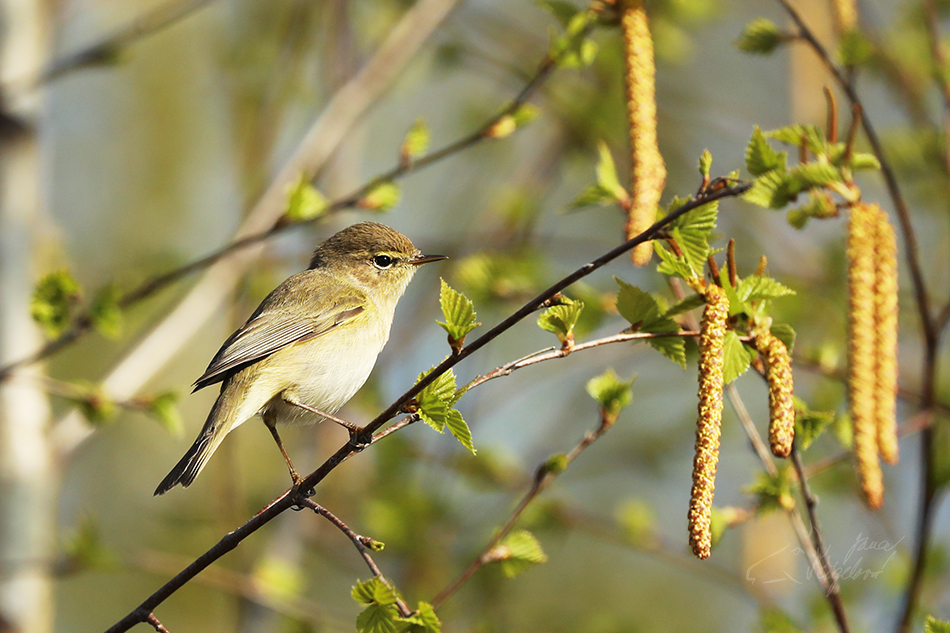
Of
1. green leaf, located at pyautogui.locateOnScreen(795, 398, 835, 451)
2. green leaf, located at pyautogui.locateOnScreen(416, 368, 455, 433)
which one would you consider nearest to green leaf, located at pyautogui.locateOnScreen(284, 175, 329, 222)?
green leaf, located at pyautogui.locateOnScreen(416, 368, 455, 433)

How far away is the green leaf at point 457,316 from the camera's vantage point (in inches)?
74.4

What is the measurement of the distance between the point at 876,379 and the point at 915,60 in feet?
12.8

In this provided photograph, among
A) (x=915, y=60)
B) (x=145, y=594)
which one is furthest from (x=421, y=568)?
(x=145, y=594)

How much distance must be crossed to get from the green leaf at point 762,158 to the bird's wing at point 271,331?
2077 millimetres

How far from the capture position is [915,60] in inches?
207

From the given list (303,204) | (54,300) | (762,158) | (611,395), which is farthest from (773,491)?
(54,300)

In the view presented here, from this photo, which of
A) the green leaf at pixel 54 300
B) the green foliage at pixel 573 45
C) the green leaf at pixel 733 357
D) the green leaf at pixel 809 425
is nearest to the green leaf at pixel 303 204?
the green leaf at pixel 54 300

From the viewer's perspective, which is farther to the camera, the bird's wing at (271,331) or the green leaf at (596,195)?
the bird's wing at (271,331)

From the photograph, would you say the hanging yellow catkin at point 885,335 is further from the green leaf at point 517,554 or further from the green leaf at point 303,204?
the green leaf at point 303,204

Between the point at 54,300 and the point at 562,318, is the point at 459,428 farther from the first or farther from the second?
the point at 54,300

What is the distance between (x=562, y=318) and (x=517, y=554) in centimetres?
95

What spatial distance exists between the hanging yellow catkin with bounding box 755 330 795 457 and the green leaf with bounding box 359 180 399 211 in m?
1.84

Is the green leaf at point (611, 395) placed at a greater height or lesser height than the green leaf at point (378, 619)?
lesser

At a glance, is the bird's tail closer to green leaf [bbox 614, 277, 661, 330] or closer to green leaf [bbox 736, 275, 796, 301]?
green leaf [bbox 614, 277, 661, 330]
